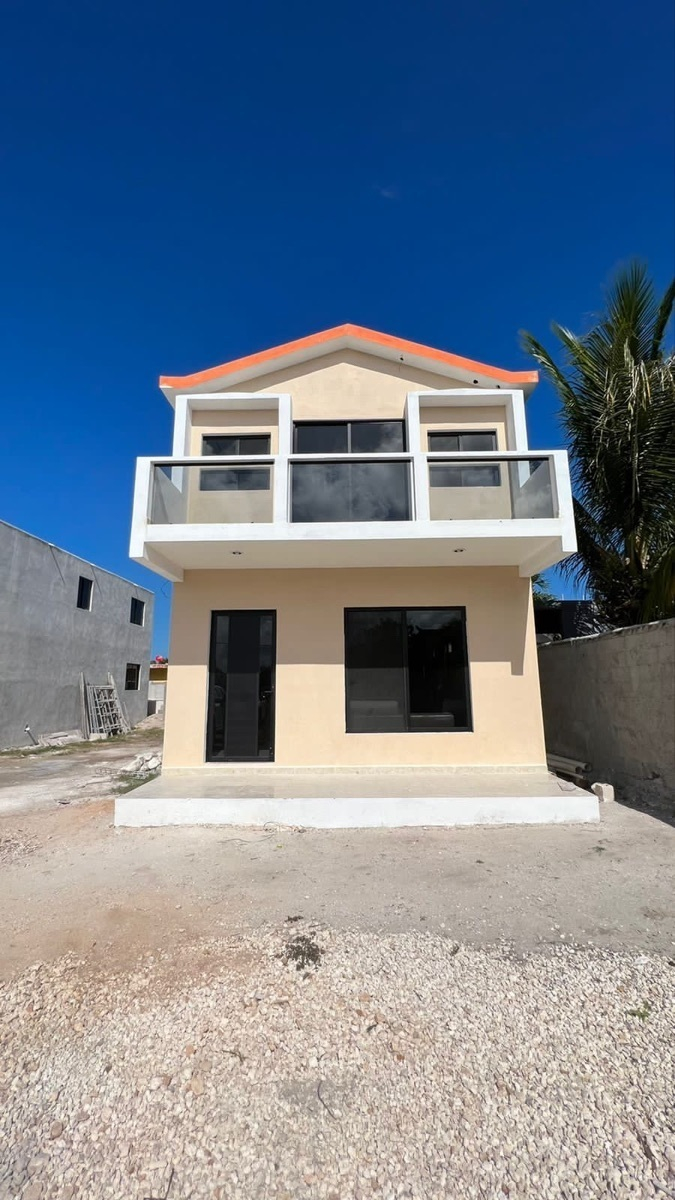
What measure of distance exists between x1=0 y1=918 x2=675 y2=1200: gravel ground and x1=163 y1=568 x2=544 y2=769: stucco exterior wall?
414cm

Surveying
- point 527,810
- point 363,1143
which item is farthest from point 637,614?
point 363,1143

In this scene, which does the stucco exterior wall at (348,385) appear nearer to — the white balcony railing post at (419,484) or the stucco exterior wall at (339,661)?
the white balcony railing post at (419,484)

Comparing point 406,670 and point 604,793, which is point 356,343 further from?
point 604,793

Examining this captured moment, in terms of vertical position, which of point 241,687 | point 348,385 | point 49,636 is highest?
point 348,385

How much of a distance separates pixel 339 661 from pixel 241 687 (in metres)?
1.54

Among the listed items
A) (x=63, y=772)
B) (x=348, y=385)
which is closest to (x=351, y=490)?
(x=348, y=385)

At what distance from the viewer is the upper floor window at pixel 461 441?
8.25 meters

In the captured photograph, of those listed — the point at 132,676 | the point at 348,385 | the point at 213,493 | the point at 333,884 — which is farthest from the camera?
the point at 132,676

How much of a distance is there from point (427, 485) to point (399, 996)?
A: 5670 millimetres

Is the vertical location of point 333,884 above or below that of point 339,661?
below

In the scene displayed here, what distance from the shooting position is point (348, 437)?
328 inches

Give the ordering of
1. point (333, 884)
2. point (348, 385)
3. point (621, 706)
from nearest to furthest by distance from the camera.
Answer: point (333, 884) < point (621, 706) < point (348, 385)

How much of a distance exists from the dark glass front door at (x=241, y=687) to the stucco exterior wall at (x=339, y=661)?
0.14m

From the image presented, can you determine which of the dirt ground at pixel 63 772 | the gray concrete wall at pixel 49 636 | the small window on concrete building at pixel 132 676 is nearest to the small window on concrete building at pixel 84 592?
the gray concrete wall at pixel 49 636
